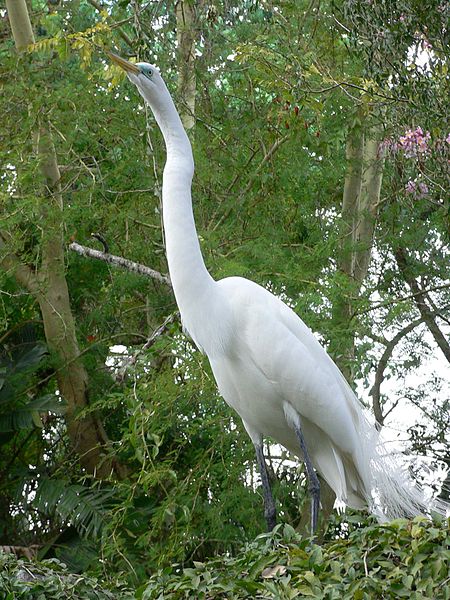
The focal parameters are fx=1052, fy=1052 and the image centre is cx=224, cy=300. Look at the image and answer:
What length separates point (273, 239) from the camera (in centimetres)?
652

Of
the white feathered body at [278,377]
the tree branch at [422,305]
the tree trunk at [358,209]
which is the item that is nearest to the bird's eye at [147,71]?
the white feathered body at [278,377]

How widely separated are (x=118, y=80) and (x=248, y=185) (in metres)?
1.25

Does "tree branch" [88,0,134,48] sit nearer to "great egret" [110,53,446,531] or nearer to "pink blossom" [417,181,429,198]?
"pink blossom" [417,181,429,198]

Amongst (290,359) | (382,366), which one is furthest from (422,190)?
(290,359)

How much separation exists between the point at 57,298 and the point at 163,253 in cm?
84

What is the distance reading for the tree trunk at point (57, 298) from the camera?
21.2 ft

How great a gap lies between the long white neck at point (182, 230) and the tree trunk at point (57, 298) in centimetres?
232

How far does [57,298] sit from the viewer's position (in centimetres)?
703

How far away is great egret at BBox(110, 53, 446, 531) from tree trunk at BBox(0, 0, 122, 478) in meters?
2.31

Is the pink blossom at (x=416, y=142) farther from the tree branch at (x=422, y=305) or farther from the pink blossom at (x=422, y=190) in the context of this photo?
the tree branch at (x=422, y=305)

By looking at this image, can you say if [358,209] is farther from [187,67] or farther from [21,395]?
[21,395]

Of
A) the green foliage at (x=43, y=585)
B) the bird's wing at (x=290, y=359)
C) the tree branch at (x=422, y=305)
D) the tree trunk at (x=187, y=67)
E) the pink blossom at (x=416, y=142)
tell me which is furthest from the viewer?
the tree branch at (x=422, y=305)

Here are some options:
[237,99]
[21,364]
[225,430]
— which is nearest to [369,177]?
[237,99]

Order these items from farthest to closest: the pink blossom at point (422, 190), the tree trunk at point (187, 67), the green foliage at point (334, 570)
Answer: the tree trunk at point (187, 67) → the pink blossom at point (422, 190) → the green foliage at point (334, 570)
